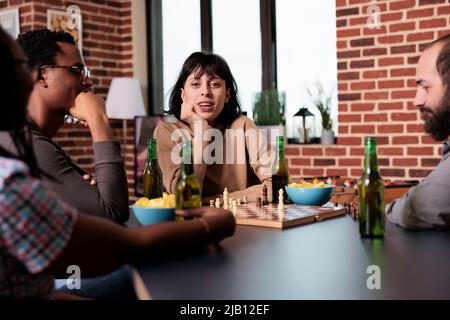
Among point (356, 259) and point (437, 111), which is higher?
point (437, 111)

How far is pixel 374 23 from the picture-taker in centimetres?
363

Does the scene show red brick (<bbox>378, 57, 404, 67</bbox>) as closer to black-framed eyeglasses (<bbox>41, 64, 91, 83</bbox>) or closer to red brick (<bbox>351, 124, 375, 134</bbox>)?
red brick (<bbox>351, 124, 375, 134</bbox>)

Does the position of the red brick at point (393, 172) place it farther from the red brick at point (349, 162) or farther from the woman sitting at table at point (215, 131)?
the woman sitting at table at point (215, 131)

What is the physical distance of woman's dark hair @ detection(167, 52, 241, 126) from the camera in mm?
2496

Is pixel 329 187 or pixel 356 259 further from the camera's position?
pixel 329 187

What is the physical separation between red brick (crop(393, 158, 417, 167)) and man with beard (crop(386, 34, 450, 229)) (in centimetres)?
183

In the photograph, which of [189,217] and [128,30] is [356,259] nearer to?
[189,217]

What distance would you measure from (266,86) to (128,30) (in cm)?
148

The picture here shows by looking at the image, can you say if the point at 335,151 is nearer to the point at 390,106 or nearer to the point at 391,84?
the point at 390,106

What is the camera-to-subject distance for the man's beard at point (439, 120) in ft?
5.47

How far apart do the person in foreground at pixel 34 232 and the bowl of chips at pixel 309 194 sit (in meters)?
0.84

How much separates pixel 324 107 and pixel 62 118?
2595 mm

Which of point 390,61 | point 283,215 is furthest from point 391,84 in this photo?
point 283,215

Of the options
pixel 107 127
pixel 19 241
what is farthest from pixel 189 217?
pixel 107 127
